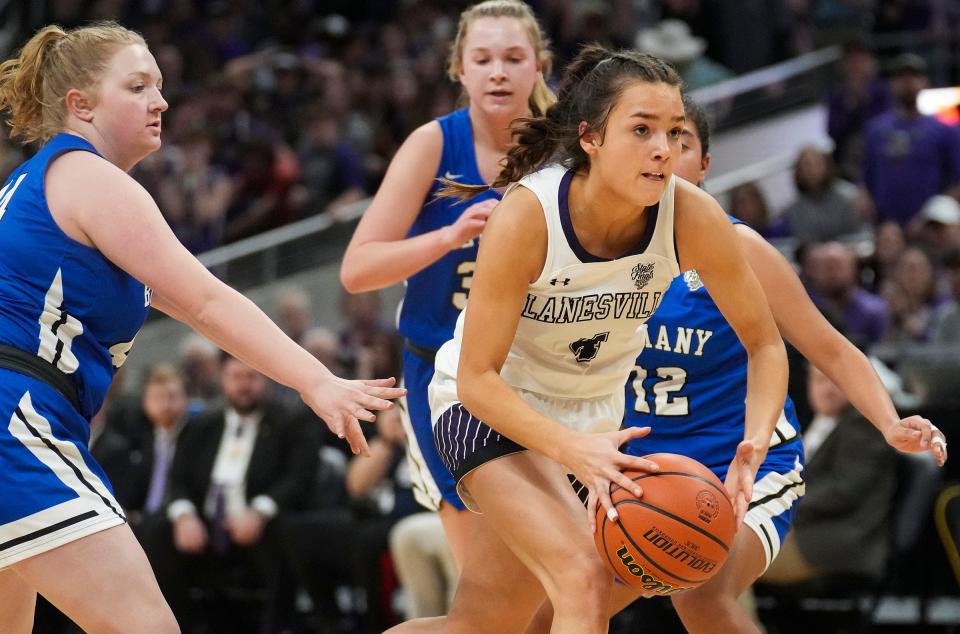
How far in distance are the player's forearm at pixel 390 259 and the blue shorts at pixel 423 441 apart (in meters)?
0.35

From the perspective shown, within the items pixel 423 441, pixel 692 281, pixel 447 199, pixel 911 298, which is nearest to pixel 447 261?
pixel 447 199

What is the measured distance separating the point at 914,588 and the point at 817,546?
0.79 m

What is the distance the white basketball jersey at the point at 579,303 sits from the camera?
3.61m

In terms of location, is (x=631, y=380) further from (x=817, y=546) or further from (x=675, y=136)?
(x=817, y=546)

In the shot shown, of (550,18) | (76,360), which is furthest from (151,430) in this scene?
(550,18)

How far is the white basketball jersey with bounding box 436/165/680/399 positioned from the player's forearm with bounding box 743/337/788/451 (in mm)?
320

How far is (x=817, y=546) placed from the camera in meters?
6.62

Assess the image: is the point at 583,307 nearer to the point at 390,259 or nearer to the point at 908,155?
the point at 390,259

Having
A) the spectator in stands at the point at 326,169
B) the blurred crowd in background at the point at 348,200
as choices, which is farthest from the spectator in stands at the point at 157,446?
the spectator in stands at the point at 326,169

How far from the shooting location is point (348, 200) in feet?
38.1

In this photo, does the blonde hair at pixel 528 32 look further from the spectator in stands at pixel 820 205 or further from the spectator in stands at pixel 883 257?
the spectator in stands at pixel 820 205

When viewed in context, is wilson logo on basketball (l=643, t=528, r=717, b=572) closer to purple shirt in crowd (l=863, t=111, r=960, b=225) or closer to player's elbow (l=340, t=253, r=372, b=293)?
player's elbow (l=340, t=253, r=372, b=293)

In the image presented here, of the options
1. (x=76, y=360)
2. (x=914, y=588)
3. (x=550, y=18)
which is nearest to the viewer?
(x=76, y=360)

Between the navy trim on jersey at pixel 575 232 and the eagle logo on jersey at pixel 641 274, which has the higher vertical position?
the navy trim on jersey at pixel 575 232
